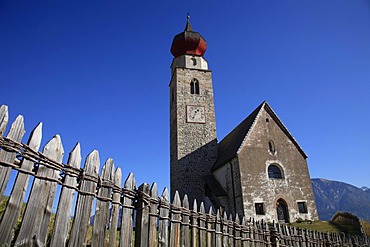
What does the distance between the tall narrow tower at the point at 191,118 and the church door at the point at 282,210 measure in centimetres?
594

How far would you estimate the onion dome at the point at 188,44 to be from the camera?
27.4 meters

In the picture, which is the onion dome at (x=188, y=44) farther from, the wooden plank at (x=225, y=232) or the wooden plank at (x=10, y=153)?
the wooden plank at (x=10, y=153)

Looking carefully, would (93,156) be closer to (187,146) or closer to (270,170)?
(270,170)

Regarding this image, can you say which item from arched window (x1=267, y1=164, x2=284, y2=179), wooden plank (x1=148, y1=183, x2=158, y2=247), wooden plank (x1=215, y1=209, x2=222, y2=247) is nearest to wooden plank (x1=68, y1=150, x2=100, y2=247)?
wooden plank (x1=148, y1=183, x2=158, y2=247)

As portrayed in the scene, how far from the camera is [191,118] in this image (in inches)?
964

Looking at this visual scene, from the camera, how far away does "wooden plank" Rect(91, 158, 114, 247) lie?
9.70 ft

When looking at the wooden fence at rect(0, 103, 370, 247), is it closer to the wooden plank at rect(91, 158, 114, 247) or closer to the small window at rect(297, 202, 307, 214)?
the wooden plank at rect(91, 158, 114, 247)

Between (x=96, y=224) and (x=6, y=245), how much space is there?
3.24ft

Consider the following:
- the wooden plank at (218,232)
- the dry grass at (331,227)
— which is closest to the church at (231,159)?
the dry grass at (331,227)

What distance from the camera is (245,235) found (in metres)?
6.12

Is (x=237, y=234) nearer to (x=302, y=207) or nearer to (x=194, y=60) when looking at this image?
(x=302, y=207)

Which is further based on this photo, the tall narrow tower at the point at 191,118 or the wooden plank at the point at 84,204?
the tall narrow tower at the point at 191,118

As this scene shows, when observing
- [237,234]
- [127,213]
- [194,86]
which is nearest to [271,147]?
[194,86]

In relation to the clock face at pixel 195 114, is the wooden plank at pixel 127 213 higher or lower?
lower
